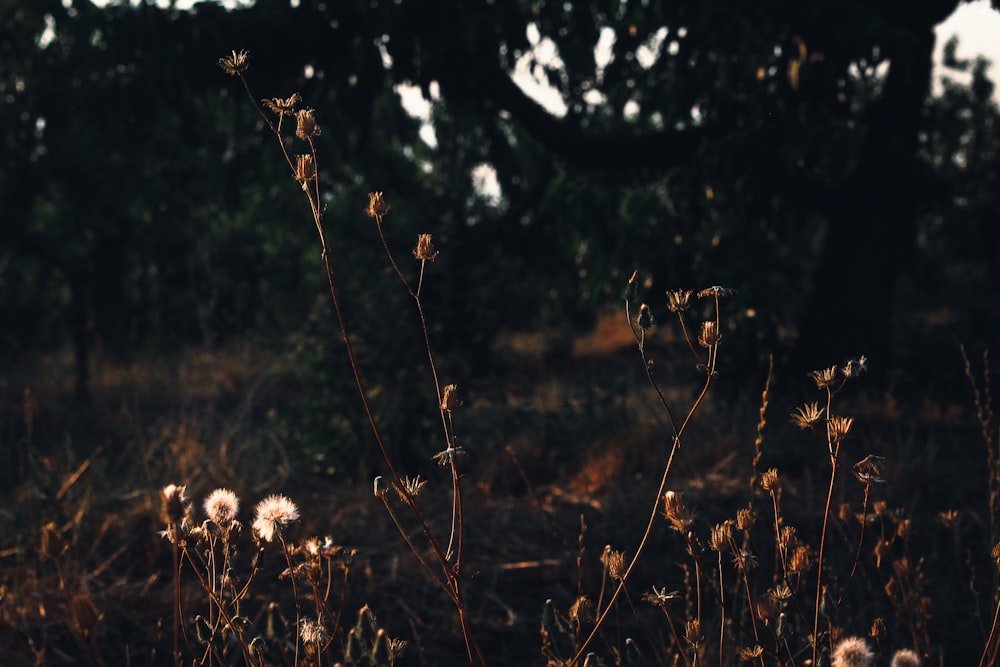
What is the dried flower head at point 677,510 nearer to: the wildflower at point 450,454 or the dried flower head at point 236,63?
the wildflower at point 450,454

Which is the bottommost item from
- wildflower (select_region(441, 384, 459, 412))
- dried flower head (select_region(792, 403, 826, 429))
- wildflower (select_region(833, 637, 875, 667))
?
wildflower (select_region(833, 637, 875, 667))

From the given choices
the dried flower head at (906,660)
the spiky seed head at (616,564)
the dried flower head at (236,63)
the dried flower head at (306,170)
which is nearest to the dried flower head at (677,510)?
the spiky seed head at (616,564)

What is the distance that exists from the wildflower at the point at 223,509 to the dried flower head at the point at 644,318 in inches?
25.7

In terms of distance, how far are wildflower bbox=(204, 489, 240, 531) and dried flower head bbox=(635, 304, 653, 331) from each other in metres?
0.65

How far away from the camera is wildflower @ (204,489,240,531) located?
141 cm

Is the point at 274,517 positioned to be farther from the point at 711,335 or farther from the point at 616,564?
the point at 711,335

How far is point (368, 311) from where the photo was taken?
496cm

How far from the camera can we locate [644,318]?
134cm

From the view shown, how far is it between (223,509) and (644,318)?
698 millimetres

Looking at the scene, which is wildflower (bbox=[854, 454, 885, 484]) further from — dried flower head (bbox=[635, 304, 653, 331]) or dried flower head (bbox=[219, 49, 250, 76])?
dried flower head (bbox=[219, 49, 250, 76])

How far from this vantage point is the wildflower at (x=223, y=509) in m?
1.41

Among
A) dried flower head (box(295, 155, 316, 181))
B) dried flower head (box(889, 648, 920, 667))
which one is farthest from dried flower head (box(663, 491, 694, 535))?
dried flower head (box(295, 155, 316, 181))

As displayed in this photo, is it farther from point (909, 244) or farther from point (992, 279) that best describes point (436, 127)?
point (992, 279)

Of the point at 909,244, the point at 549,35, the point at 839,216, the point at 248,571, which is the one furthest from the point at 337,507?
the point at 909,244
